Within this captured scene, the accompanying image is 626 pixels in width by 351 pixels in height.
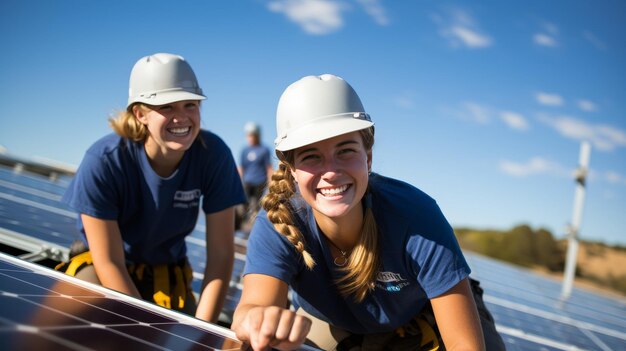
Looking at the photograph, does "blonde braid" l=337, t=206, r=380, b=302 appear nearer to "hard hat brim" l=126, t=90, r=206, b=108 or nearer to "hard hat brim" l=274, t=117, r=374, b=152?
"hard hat brim" l=274, t=117, r=374, b=152

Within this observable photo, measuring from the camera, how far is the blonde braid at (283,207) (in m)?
2.55

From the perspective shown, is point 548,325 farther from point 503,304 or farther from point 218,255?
point 218,255

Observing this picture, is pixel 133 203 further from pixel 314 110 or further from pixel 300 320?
pixel 300 320

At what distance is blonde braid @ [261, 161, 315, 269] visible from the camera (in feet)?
8.38

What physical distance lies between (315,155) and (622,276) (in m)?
39.7

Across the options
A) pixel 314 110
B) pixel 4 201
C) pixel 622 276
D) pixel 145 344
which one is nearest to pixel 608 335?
pixel 314 110

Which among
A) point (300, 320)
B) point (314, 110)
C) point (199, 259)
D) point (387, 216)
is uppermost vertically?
point (314, 110)

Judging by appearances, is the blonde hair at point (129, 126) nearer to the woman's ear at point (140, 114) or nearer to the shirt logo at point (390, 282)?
the woman's ear at point (140, 114)

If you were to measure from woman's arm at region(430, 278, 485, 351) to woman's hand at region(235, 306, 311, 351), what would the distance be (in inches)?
35.3

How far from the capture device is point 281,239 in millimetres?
2580

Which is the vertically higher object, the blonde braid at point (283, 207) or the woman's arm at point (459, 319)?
the blonde braid at point (283, 207)

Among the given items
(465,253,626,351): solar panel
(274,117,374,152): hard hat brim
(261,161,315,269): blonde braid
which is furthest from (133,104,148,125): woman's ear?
(465,253,626,351): solar panel

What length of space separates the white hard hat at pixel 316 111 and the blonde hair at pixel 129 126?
1.45 m

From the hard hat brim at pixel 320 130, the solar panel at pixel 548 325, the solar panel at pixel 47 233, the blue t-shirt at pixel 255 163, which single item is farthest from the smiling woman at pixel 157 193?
the blue t-shirt at pixel 255 163
